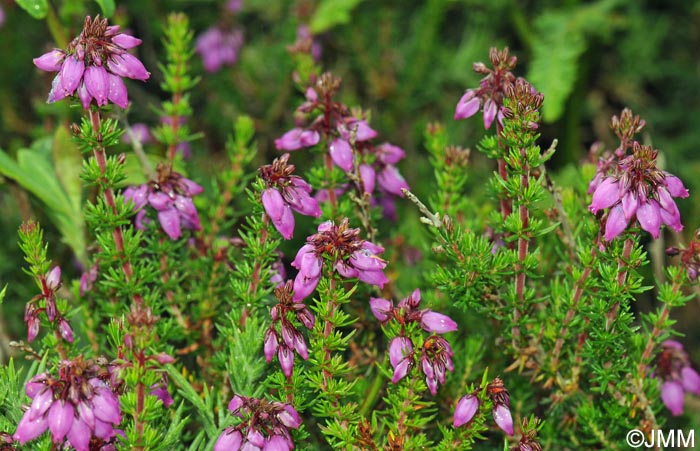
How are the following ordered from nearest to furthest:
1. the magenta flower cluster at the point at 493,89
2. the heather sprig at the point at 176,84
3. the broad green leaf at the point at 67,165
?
the magenta flower cluster at the point at 493,89, the heather sprig at the point at 176,84, the broad green leaf at the point at 67,165

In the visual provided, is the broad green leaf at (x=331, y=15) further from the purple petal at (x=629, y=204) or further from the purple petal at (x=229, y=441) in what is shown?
the purple petal at (x=229, y=441)

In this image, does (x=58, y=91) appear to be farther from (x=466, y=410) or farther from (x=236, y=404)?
(x=466, y=410)

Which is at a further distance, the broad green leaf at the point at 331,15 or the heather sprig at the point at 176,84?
the broad green leaf at the point at 331,15

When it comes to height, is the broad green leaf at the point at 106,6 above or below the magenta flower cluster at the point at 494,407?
above

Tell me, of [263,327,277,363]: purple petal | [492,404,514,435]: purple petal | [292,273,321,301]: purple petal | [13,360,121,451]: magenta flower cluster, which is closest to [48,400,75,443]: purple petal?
[13,360,121,451]: magenta flower cluster

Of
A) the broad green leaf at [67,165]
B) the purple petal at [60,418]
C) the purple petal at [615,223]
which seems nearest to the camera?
the purple petal at [60,418]

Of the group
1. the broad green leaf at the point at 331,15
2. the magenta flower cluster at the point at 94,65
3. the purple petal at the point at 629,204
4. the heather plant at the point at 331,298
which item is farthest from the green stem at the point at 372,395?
the broad green leaf at the point at 331,15

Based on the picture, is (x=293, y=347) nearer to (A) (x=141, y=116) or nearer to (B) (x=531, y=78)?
(B) (x=531, y=78)
